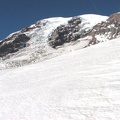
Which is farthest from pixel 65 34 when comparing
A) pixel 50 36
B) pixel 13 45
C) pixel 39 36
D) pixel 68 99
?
pixel 68 99

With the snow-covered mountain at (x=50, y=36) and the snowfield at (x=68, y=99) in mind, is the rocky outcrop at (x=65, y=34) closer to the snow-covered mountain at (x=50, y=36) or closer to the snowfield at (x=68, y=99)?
the snow-covered mountain at (x=50, y=36)

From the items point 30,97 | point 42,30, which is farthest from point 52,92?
point 42,30

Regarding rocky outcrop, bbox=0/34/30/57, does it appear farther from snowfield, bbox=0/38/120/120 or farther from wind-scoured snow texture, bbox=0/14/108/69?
snowfield, bbox=0/38/120/120

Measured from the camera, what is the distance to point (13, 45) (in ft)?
336

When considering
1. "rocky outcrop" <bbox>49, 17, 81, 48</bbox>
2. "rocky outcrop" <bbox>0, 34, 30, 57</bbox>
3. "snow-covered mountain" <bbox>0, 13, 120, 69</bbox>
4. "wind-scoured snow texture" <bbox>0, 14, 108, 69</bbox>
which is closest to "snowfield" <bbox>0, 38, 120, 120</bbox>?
"snow-covered mountain" <bbox>0, 13, 120, 69</bbox>

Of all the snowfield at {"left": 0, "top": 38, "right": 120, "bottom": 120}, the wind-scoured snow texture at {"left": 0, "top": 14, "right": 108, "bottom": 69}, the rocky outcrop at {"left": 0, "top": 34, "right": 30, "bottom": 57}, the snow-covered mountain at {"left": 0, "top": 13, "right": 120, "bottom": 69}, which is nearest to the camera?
the snowfield at {"left": 0, "top": 38, "right": 120, "bottom": 120}

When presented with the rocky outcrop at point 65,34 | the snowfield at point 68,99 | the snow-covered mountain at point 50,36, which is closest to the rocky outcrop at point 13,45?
the snow-covered mountain at point 50,36

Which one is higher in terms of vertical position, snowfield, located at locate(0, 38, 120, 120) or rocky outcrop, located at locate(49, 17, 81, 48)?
rocky outcrop, located at locate(49, 17, 81, 48)

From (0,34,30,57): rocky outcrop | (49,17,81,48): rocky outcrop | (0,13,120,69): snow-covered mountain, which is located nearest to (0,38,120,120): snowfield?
(0,13,120,69): snow-covered mountain

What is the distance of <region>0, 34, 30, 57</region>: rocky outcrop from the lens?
101m

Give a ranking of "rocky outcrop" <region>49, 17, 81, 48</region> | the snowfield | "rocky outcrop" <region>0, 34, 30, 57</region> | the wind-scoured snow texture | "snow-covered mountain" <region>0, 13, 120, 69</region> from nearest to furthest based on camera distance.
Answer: the snowfield → "snow-covered mountain" <region>0, 13, 120, 69</region> → the wind-scoured snow texture → "rocky outcrop" <region>49, 17, 81, 48</region> → "rocky outcrop" <region>0, 34, 30, 57</region>

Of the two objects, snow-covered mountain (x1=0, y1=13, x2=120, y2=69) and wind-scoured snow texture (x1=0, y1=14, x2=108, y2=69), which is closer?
snow-covered mountain (x1=0, y1=13, x2=120, y2=69)

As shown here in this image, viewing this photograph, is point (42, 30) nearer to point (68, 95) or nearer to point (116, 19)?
point (116, 19)

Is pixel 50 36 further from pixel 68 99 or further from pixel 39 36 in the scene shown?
pixel 68 99
